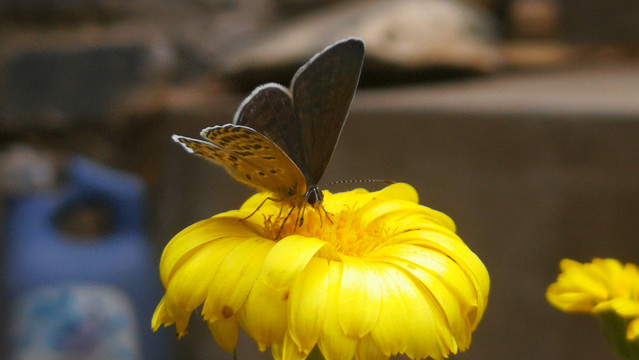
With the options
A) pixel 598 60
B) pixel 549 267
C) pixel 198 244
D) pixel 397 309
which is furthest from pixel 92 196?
pixel 598 60

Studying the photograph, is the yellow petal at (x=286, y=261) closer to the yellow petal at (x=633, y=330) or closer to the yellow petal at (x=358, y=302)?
the yellow petal at (x=358, y=302)

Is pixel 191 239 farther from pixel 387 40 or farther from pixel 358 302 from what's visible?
pixel 387 40

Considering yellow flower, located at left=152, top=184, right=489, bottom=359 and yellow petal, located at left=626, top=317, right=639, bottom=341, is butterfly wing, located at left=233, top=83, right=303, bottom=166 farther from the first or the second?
yellow petal, located at left=626, top=317, right=639, bottom=341

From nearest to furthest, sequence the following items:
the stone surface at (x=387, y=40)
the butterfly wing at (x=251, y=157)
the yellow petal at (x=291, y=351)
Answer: the yellow petal at (x=291, y=351) < the butterfly wing at (x=251, y=157) < the stone surface at (x=387, y=40)

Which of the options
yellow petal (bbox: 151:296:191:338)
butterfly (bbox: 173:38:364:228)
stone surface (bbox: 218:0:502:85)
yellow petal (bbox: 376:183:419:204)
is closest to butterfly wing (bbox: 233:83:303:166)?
butterfly (bbox: 173:38:364:228)

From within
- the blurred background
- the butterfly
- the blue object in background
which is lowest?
the blue object in background

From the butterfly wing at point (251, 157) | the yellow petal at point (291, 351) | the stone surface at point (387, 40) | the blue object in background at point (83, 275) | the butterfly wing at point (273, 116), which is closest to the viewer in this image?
the yellow petal at point (291, 351)

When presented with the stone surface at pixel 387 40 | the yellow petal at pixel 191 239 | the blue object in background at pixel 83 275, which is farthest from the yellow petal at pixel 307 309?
the stone surface at pixel 387 40
